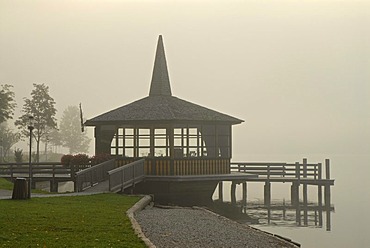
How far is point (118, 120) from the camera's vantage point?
100 feet

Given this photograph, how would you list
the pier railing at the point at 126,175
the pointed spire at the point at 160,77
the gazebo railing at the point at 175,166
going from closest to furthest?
the pier railing at the point at 126,175, the gazebo railing at the point at 175,166, the pointed spire at the point at 160,77

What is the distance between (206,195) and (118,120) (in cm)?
598

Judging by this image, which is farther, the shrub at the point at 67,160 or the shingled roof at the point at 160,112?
the shrub at the point at 67,160

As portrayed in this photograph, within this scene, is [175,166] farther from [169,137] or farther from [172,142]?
[169,137]

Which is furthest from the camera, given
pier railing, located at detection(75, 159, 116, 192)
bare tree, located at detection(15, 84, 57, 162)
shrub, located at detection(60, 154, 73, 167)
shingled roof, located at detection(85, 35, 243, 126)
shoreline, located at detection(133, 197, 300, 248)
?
bare tree, located at detection(15, 84, 57, 162)

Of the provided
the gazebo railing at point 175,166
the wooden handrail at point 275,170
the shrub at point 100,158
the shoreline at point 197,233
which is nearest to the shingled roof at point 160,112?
the shrub at point 100,158

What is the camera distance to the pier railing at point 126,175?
25297mm

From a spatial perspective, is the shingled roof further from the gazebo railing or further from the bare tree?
the bare tree

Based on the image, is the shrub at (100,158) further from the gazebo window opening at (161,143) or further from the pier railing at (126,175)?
the gazebo window opening at (161,143)

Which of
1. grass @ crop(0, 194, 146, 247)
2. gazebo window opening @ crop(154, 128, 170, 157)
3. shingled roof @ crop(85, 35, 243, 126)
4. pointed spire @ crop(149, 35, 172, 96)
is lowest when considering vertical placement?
grass @ crop(0, 194, 146, 247)

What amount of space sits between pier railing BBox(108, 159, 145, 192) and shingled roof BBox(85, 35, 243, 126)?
251 cm

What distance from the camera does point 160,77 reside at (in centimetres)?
3506

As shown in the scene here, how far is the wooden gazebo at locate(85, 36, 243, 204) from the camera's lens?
98.1 feet

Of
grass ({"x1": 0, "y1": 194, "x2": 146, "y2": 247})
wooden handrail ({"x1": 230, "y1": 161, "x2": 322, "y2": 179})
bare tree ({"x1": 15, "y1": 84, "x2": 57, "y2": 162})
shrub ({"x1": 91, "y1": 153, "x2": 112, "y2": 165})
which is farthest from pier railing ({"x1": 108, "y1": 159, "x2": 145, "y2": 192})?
bare tree ({"x1": 15, "y1": 84, "x2": 57, "y2": 162})
